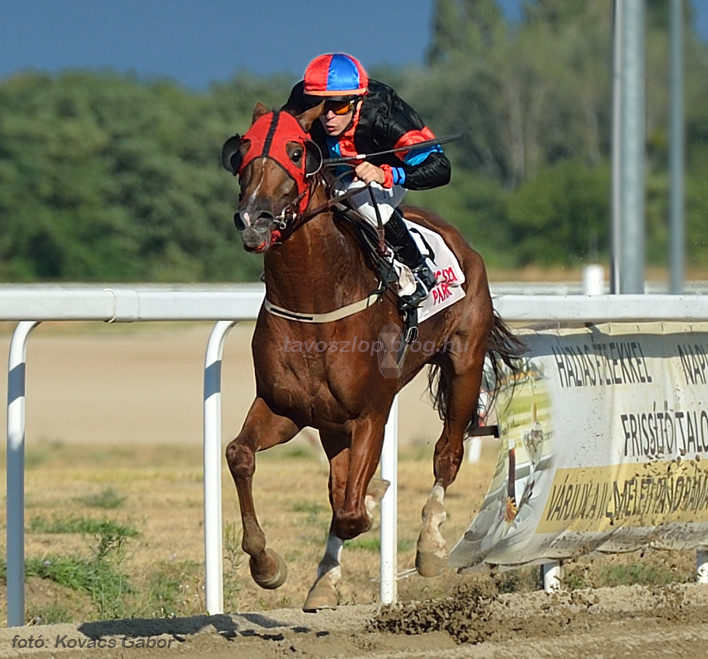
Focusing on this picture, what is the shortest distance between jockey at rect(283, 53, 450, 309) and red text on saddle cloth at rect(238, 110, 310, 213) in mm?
301

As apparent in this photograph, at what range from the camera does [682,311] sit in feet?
18.4

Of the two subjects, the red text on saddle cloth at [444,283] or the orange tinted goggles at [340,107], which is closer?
the orange tinted goggles at [340,107]

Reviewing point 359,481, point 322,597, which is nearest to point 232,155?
point 359,481

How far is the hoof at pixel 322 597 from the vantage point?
436 centimetres

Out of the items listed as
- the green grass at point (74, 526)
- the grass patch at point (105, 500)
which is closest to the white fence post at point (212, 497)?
the green grass at point (74, 526)

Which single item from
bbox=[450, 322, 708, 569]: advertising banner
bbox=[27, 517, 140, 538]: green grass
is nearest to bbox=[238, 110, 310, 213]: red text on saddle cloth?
bbox=[450, 322, 708, 569]: advertising banner

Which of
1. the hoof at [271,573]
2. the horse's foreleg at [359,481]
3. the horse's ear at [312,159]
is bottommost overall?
the hoof at [271,573]

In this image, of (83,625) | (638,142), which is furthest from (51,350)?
(83,625)

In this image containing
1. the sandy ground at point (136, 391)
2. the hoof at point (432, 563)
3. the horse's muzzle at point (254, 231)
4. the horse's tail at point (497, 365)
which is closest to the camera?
the horse's muzzle at point (254, 231)

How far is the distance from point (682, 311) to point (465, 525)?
1452 mm

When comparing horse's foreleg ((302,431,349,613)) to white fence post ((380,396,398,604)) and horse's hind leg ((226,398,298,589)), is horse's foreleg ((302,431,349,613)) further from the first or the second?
white fence post ((380,396,398,604))

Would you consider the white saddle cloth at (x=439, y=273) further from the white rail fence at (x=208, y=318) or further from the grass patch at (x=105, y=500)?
the grass patch at (x=105, y=500)

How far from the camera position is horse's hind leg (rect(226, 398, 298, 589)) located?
169 inches

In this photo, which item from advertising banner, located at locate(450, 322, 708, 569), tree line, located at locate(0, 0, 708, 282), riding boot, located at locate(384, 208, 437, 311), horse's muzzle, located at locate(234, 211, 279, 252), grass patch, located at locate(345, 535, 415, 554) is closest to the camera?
horse's muzzle, located at locate(234, 211, 279, 252)
